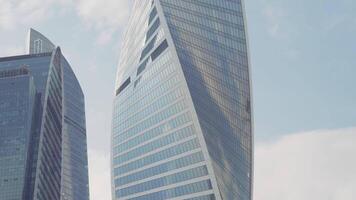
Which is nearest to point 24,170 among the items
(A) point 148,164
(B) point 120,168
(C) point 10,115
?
(C) point 10,115

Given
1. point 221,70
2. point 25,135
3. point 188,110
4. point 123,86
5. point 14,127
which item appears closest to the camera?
point 188,110

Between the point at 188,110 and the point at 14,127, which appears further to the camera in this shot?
the point at 14,127

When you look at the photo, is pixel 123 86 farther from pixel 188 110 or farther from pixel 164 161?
pixel 188 110

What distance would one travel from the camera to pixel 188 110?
123125mm

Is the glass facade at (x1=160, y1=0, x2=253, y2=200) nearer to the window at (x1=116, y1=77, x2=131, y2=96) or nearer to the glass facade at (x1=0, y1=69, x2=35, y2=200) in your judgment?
the window at (x1=116, y1=77, x2=131, y2=96)

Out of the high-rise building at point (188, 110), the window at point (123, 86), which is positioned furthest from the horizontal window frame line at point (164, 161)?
the window at point (123, 86)

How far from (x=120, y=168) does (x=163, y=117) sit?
70.4 feet

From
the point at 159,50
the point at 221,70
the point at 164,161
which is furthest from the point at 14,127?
the point at 221,70

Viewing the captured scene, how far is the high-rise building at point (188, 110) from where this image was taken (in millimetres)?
121812

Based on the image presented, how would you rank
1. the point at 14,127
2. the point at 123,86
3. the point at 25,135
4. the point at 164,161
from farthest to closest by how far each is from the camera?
the point at 14,127, the point at 25,135, the point at 123,86, the point at 164,161

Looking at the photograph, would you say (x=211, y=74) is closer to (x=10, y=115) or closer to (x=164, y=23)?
(x=164, y=23)

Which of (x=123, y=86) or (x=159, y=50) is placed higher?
(x=123, y=86)

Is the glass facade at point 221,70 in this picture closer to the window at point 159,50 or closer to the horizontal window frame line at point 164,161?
the window at point 159,50

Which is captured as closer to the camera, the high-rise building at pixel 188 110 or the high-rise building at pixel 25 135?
the high-rise building at pixel 188 110
